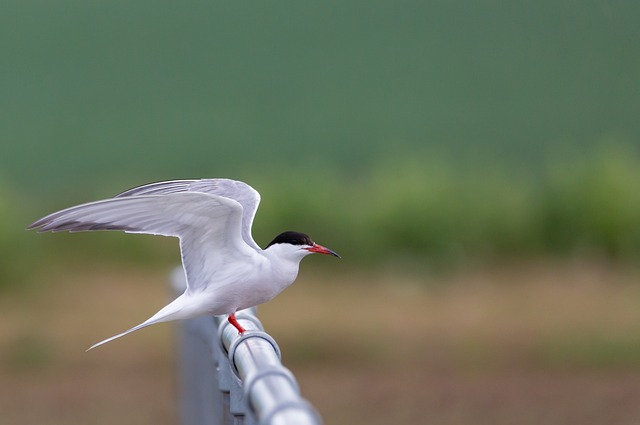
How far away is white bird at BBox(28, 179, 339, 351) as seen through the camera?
3.35 m

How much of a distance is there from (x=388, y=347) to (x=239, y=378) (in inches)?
272

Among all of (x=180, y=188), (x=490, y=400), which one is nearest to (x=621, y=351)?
(x=490, y=400)

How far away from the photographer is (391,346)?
965 centimetres

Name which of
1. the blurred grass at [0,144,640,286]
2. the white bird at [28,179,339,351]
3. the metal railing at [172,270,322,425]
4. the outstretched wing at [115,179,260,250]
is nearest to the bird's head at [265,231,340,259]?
the white bird at [28,179,339,351]

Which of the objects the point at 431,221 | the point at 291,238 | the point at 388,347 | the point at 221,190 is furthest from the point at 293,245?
the point at 431,221

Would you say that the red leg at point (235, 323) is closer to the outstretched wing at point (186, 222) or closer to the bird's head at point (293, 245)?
the outstretched wing at point (186, 222)

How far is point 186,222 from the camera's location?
11.7 feet

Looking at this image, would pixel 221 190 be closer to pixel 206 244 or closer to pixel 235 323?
pixel 206 244

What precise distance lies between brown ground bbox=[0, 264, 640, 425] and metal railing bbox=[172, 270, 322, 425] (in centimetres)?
347

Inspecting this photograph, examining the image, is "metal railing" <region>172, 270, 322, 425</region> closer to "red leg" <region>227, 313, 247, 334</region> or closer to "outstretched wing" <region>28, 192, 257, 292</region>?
"red leg" <region>227, 313, 247, 334</region>

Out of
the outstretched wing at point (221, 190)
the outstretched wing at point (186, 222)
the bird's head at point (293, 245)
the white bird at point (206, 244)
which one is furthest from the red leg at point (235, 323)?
the outstretched wing at point (221, 190)

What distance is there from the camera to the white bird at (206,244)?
3350 mm

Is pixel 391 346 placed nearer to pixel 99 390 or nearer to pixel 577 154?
pixel 99 390

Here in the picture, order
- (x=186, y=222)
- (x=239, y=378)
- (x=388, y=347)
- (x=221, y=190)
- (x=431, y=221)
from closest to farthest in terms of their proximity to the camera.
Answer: (x=239, y=378) → (x=186, y=222) → (x=221, y=190) → (x=388, y=347) → (x=431, y=221)
